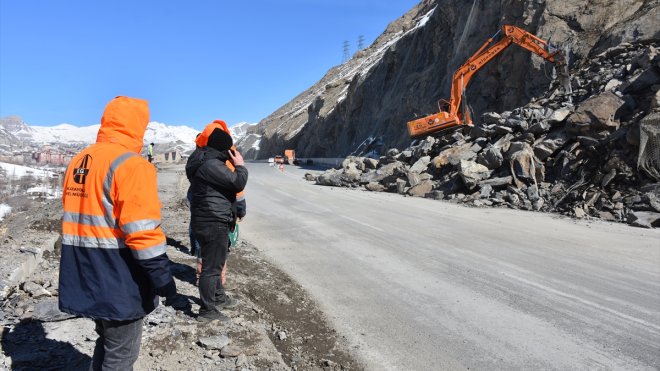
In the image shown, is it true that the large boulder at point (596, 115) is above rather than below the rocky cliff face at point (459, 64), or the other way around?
below

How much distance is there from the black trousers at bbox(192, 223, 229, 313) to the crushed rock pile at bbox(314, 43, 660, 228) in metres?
9.51

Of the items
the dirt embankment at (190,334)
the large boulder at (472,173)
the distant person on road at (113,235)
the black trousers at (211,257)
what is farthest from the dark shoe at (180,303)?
the large boulder at (472,173)

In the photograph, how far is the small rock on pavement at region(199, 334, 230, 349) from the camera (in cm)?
399

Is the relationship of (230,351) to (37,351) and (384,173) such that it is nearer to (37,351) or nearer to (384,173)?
(37,351)

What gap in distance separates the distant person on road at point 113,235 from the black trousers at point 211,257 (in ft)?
5.88

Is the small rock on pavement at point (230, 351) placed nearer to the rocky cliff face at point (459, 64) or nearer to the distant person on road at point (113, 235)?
the distant person on road at point (113, 235)

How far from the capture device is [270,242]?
29.5 feet

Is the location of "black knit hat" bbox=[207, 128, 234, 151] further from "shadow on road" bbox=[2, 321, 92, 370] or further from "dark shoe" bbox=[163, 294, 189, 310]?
"shadow on road" bbox=[2, 321, 92, 370]

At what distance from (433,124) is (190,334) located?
19714 millimetres

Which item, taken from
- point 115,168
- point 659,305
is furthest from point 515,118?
point 115,168

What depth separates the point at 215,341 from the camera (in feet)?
13.3

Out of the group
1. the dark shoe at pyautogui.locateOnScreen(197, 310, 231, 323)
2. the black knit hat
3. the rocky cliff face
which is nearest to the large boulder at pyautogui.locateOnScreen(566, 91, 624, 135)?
the rocky cliff face

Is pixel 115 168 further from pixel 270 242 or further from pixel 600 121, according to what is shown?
pixel 600 121

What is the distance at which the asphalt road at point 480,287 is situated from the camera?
4094 millimetres
